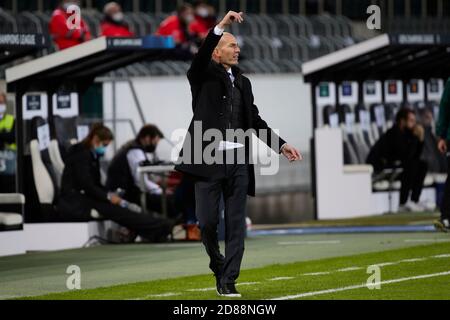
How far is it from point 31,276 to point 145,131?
20.3 ft

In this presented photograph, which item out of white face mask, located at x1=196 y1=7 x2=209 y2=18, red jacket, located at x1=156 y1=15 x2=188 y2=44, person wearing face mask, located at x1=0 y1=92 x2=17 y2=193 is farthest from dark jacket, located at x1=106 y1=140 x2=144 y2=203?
white face mask, located at x1=196 y1=7 x2=209 y2=18

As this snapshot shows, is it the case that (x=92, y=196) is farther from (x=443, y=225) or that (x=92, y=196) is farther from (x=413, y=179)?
(x=413, y=179)

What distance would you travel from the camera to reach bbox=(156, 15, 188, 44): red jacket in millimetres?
27906

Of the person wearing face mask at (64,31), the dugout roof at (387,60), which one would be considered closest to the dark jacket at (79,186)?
the person wearing face mask at (64,31)

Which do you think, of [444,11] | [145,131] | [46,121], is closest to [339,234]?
[145,131]

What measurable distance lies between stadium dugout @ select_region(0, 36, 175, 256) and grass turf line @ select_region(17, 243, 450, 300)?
5.03 metres

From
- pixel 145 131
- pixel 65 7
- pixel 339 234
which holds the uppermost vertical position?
pixel 65 7

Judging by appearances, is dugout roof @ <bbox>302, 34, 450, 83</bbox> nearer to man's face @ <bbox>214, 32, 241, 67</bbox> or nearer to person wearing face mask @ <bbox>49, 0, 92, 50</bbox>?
person wearing face mask @ <bbox>49, 0, 92, 50</bbox>

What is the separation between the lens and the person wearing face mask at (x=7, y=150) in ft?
64.2

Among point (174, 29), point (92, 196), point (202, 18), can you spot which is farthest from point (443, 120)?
point (202, 18)

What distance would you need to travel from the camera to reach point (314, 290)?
11547 mm

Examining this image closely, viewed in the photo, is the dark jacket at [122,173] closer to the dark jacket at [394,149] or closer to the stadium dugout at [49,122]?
the stadium dugout at [49,122]

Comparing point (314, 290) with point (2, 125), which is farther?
point (2, 125)

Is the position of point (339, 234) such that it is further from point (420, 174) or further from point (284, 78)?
point (284, 78)
